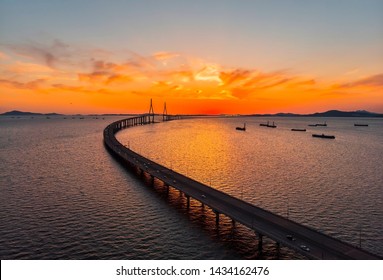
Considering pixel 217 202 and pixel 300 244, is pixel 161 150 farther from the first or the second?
pixel 300 244

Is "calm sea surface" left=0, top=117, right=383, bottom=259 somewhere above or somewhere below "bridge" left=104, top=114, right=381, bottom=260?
below

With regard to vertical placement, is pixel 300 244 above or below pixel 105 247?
above

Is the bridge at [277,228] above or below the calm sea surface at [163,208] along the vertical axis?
above

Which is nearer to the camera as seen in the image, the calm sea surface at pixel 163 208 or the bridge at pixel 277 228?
the bridge at pixel 277 228

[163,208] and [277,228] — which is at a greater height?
[277,228]

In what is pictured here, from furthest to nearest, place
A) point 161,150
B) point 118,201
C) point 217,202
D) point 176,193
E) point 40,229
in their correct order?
point 161,150 → point 176,193 → point 118,201 → point 217,202 → point 40,229

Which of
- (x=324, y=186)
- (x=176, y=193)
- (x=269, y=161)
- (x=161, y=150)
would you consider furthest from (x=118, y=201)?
(x=161, y=150)

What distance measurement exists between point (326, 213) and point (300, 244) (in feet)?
56.8

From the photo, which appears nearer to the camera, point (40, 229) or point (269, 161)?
point (40, 229)

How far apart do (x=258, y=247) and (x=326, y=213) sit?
16457mm

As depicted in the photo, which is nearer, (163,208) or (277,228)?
(277,228)

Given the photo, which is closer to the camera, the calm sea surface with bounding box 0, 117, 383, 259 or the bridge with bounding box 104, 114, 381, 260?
the bridge with bounding box 104, 114, 381, 260

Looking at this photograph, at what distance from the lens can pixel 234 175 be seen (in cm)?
6912

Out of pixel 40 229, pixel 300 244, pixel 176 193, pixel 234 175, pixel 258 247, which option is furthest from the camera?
pixel 234 175
